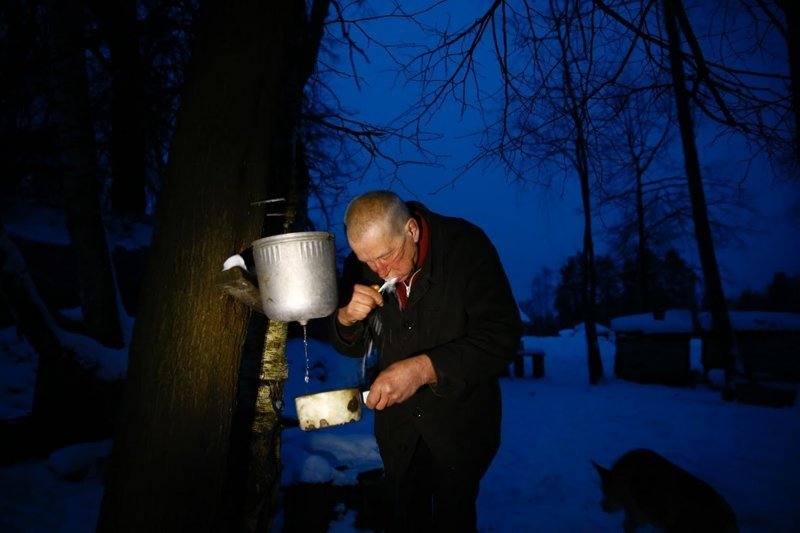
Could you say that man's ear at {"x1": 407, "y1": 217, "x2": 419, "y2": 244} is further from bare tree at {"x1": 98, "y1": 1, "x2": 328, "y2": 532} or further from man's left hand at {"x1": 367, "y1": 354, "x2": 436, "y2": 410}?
bare tree at {"x1": 98, "y1": 1, "x2": 328, "y2": 532}

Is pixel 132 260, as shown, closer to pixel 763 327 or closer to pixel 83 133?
pixel 83 133

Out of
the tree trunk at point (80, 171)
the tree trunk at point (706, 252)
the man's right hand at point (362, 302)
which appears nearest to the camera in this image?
the man's right hand at point (362, 302)

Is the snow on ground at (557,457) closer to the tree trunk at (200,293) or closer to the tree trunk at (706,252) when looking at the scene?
the tree trunk at (706,252)

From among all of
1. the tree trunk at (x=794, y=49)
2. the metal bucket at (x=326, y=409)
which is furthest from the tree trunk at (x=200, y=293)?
the tree trunk at (x=794, y=49)

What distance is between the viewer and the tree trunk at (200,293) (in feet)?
5.27

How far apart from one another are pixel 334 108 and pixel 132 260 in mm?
5320

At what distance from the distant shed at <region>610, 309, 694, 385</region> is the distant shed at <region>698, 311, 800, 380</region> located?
84 cm

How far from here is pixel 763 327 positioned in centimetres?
957

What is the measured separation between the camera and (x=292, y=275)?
1.57m

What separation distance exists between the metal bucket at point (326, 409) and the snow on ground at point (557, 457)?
1.87 meters

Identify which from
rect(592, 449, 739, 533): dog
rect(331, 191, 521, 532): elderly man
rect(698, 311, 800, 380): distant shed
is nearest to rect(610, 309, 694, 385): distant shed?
rect(698, 311, 800, 380): distant shed

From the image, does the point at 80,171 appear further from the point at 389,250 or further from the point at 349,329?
the point at 389,250

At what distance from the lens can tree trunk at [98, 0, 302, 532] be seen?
161cm

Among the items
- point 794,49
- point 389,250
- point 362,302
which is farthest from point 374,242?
point 794,49
